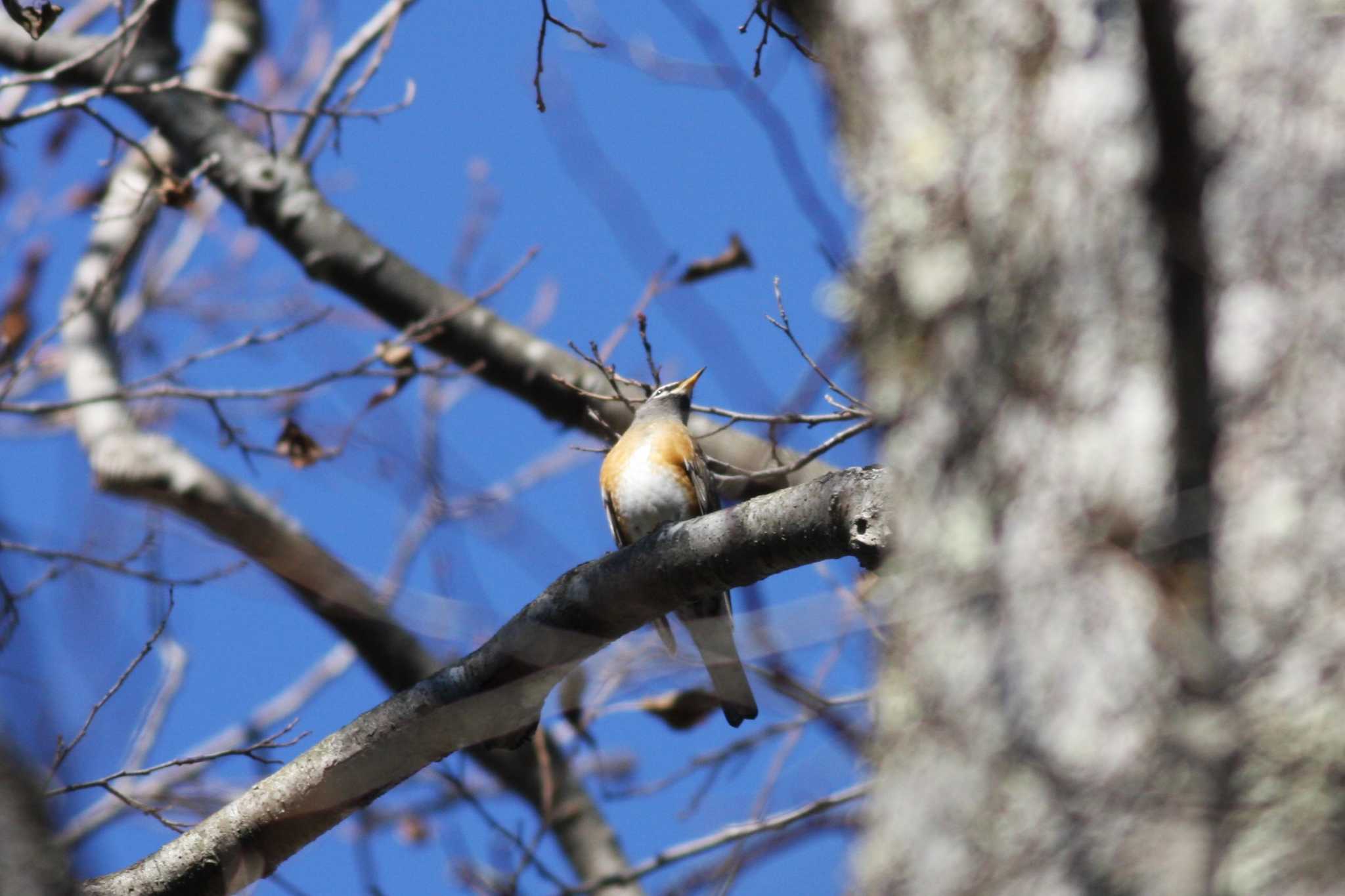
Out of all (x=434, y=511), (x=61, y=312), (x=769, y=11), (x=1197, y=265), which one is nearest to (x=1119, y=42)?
(x=1197, y=265)

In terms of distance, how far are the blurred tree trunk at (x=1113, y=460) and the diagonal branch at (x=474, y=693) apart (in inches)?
54.1

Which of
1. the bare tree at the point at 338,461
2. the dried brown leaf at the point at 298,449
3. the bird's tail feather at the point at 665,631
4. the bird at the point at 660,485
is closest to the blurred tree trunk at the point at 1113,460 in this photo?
the bare tree at the point at 338,461

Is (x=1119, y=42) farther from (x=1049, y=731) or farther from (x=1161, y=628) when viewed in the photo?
(x=1049, y=731)

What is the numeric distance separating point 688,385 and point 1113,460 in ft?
Answer: 15.3

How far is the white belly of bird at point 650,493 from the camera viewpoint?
541 cm

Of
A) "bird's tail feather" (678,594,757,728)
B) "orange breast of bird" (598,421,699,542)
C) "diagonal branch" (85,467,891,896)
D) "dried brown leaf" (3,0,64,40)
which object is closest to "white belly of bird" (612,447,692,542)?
"orange breast of bird" (598,421,699,542)

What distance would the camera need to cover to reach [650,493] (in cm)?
542

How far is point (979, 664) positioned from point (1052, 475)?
300 millimetres

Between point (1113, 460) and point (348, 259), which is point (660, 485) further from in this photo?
point (1113, 460)

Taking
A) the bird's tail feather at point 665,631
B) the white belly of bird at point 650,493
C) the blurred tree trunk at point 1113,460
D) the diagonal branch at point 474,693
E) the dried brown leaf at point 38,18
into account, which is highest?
the dried brown leaf at point 38,18

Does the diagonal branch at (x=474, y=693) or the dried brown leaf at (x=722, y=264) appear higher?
the dried brown leaf at (x=722, y=264)

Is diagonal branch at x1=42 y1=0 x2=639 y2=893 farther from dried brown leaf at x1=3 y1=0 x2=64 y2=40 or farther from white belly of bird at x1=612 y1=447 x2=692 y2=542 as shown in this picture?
dried brown leaf at x1=3 y1=0 x2=64 y2=40

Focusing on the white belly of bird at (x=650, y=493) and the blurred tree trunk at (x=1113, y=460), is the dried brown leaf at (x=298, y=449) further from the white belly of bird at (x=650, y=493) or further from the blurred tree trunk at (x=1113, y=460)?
the blurred tree trunk at (x=1113, y=460)

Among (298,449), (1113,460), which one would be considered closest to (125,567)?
(298,449)
